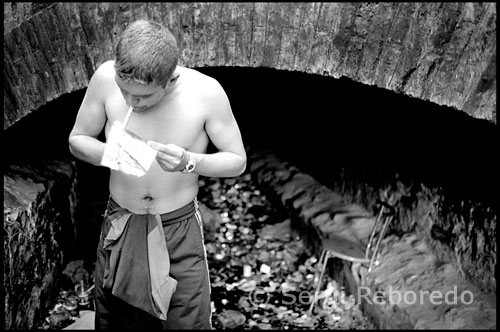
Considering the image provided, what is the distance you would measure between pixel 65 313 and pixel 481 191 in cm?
290

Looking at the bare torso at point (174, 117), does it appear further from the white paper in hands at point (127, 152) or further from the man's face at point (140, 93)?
the white paper in hands at point (127, 152)

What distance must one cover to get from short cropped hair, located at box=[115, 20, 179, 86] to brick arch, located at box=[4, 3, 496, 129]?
3.38 ft

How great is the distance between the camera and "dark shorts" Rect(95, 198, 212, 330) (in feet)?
11.6

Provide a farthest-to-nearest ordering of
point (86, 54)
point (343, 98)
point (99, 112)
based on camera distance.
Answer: point (343, 98), point (86, 54), point (99, 112)

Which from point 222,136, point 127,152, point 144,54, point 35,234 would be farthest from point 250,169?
point 144,54

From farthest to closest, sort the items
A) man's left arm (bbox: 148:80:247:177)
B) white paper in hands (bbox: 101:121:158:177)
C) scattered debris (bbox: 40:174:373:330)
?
scattered debris (bbox: 40:174:373:330) < man's left arm (bbox: 148:80:247:177) < white paper in hands (bbox: 101:121:158:177)

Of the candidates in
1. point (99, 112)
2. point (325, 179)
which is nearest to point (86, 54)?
point (99, 112)

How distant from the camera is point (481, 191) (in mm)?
4840

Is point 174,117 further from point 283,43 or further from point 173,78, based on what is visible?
point 283,43

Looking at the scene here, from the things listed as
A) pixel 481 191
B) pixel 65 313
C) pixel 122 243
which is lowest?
pixel 65 313

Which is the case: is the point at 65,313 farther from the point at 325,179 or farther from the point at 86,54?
the point at 325,179

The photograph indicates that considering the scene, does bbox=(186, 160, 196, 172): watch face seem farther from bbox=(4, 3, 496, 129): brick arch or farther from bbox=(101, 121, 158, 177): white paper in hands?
bbox=(4, 3, 496, 129): brick arch

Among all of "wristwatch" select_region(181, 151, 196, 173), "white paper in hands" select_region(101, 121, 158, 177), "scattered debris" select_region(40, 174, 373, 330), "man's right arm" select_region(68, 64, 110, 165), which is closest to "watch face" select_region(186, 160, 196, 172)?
"wristwatch" select_region(181, 151, 196, 173)

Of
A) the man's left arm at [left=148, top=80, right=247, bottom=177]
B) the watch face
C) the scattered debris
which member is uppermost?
the man's left arm at [left=148, top=80, right=247, bottom=177]
